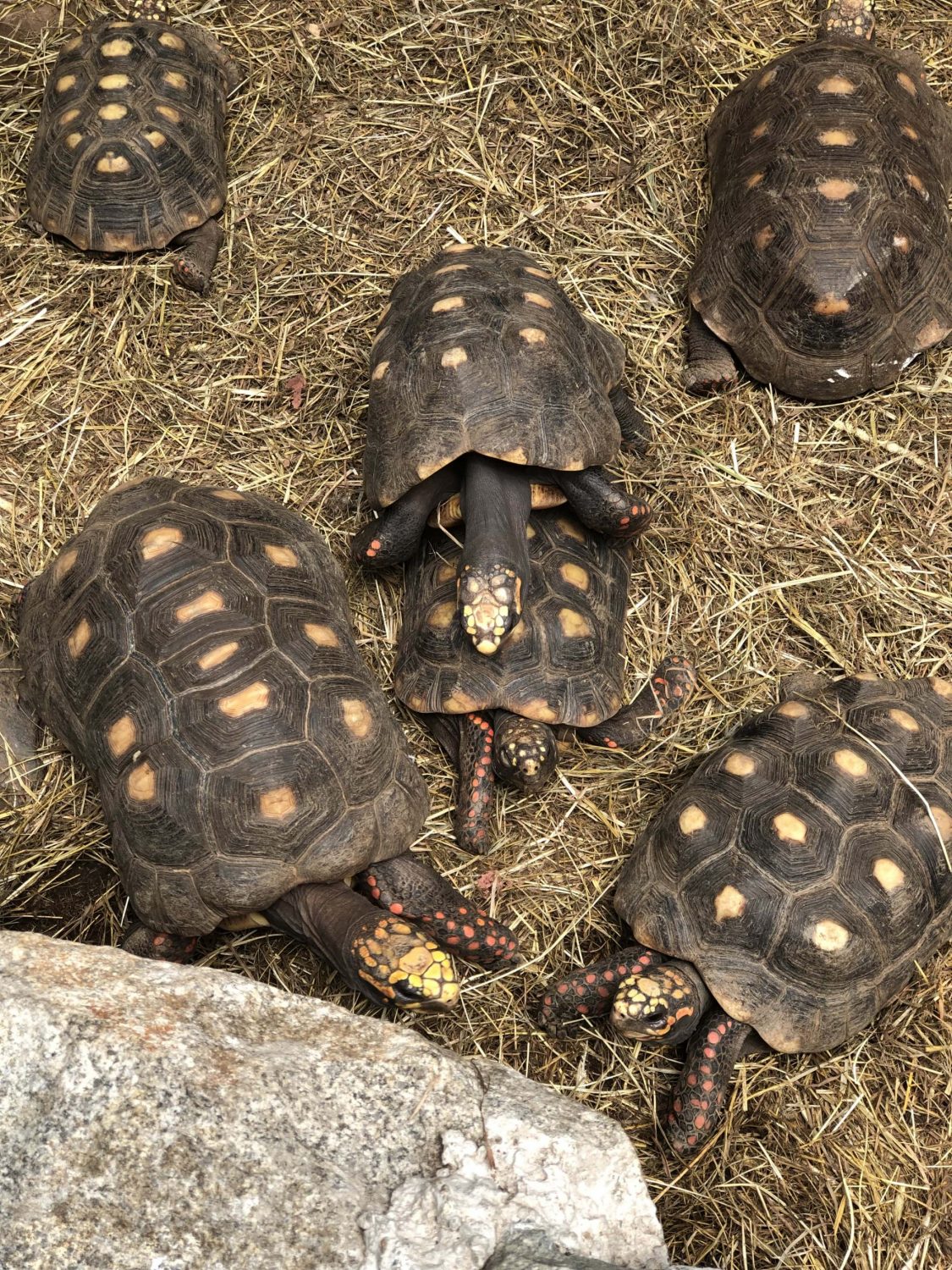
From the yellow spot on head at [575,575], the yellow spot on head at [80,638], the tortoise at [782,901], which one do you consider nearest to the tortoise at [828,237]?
the yellow spot on head at [575,575]

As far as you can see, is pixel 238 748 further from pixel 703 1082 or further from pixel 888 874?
pixel 888 874

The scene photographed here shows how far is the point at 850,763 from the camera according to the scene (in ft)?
10.6

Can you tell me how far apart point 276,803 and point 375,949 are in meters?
0.48

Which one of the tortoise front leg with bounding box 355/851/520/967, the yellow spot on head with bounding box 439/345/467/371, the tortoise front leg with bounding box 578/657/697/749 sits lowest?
the tortoise front leg with bounding box 355/851/520/967

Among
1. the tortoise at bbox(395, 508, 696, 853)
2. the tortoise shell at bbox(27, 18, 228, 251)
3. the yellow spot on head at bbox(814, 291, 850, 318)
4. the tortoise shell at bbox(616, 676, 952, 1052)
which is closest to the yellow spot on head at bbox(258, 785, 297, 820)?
the tortoise at bbox(395, 508, 696, 853)

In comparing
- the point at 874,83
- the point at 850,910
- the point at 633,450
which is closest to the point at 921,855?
the point at 850,910

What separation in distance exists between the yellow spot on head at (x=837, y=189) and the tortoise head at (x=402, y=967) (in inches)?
115

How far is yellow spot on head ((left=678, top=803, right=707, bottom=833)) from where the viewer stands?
324 centimetres

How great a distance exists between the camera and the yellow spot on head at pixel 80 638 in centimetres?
331

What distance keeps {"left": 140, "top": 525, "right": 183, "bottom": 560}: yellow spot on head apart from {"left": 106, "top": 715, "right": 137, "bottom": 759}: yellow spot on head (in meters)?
0.48

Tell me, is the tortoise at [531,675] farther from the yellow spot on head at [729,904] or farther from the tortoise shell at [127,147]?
the tortoise shell at [127,147]

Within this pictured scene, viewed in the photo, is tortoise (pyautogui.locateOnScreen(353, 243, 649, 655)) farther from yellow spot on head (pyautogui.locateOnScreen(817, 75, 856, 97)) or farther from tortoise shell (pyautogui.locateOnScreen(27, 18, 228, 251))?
yellow spot on head (pyautogui.locateOnScreen(817, 75, 856, 97))

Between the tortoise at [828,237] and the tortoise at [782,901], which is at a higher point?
the tortoise at [828,237]

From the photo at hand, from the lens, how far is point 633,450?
4.17m
